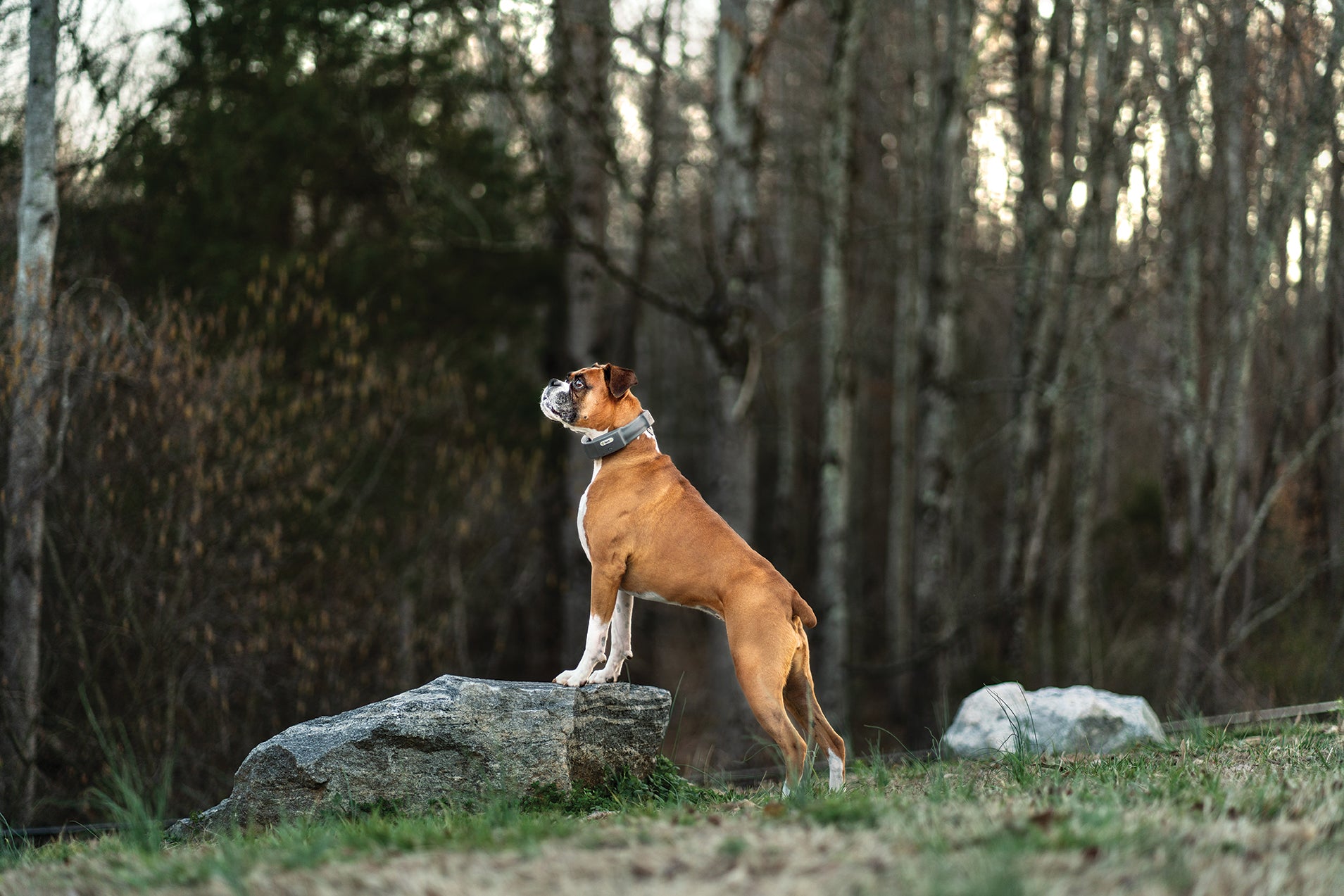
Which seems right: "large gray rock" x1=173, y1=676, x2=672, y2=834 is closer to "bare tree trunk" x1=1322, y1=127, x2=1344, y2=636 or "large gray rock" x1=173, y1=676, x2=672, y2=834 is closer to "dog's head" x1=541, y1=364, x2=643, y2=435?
"dog's head" x1=541, y1=364, x2=643, y2=435

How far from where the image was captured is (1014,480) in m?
15.0

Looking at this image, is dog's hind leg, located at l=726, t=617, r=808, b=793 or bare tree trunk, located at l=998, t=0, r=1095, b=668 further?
bare tree trunk, located at l=998, t=0, r=1095, b=668

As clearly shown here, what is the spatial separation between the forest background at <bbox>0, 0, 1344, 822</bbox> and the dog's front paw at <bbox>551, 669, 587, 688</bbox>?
1.70 meters

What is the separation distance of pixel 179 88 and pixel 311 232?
2.44m

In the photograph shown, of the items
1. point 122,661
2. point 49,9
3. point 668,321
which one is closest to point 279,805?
point 122,661

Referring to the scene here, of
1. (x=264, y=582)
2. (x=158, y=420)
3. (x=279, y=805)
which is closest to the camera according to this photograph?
(x=279, y=805)

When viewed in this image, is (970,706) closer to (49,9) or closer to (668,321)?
(49,9)

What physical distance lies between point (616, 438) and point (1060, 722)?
3.67m

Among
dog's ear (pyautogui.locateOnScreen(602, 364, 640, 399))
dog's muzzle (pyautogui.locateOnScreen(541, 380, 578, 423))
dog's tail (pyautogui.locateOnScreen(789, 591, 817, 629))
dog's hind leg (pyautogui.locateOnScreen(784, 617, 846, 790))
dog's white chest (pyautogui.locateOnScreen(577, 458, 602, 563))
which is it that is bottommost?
dog's hind leg (pyautogui.locateOnScreen(784, 617, 846, 790))

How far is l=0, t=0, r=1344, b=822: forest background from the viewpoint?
10836 mm

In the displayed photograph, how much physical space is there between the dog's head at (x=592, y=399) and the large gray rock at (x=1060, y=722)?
297 cm

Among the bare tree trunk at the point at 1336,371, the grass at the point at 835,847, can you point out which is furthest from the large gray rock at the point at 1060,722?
the bare tree trunk at the point at 1336,371

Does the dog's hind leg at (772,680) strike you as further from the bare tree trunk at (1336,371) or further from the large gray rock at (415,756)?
the bare tree trunk at (1336,371)

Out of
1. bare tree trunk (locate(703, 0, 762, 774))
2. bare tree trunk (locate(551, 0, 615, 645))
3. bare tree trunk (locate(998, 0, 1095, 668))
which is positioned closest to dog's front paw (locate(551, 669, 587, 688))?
bare tree trunk (locate(703, 0, 762, 774))
